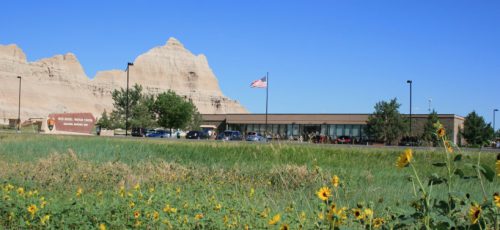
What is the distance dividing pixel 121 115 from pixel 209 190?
66.2 m

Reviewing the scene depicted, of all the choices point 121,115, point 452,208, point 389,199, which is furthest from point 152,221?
point 121,115

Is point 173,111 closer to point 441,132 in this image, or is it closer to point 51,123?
point 51,123

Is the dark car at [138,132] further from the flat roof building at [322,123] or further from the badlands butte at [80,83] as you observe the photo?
the badlands butte at [80,83]

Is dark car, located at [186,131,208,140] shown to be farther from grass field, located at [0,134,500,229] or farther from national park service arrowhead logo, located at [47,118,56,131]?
grass field, located at [0,134,500,229]

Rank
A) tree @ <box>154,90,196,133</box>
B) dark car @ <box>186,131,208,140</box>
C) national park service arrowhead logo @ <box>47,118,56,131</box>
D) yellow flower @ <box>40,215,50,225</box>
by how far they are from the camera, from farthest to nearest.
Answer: tree @ <box>154,90,196,133</box>, dark car @ <box>186,131,208,140</box>, national park service arrowhead logo @ <box>47,118,56,131</box>, yellow flower @ <box>40,215,50,225</box>

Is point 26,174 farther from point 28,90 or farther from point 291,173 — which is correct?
point 28,90

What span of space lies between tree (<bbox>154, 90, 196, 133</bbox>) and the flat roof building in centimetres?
924

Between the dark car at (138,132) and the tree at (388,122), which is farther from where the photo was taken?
the dark car at (138,132)

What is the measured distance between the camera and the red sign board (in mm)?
55478

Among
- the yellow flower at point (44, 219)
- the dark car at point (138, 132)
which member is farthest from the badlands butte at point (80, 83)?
the yellow flower at point (44, 219)

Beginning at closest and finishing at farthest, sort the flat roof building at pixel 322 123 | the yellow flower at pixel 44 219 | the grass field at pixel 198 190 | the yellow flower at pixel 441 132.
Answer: the yellow flower at pixel 441 132 < the grass field at pixel 198 190 < the yellow flower at pixel 44 219 < the flat roof building at pixel 322 123

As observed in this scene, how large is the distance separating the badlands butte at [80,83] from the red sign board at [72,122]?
184 ft

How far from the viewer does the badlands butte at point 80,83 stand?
134125 mm

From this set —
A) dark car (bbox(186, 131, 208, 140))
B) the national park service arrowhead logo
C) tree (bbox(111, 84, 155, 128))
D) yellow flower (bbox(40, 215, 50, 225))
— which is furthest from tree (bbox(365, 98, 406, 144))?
yellow flower (bbox(40, 215, 50, 225))
